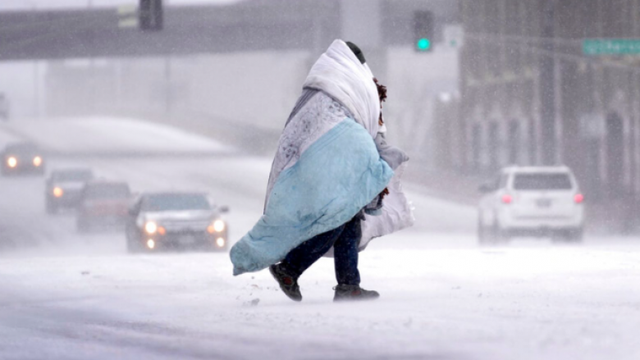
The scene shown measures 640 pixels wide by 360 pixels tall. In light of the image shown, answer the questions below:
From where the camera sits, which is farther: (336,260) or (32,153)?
(32,153)

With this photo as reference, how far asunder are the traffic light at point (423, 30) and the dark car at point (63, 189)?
580 inches

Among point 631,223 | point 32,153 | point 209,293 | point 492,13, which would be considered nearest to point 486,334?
point 209,293

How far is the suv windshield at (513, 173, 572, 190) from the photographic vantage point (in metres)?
25.1

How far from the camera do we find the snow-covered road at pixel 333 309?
5157mm

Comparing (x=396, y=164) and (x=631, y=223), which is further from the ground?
(x=396, y=164)

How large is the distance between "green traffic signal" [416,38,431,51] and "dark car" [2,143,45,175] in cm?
3082

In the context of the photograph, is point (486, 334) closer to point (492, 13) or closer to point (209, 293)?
point (209, 293)

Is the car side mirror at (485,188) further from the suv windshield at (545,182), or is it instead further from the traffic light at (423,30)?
the traffic light at (423,30)

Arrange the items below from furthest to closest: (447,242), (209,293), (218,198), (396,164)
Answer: (218,198) → (447,242) → (209,293) → (396,164)

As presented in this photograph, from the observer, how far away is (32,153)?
→ 2329 inches

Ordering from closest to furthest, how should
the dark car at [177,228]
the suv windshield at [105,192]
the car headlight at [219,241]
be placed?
A: the dark car at [177,228]
the car headlight at [219,241]
the suv windshield at [105,192]

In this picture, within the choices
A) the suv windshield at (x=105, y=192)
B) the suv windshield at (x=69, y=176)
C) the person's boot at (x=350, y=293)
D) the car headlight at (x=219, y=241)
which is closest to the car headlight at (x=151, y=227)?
the car headlight at (x=219, y=241)

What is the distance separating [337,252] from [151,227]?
51.8ft

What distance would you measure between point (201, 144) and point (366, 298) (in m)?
80.1
